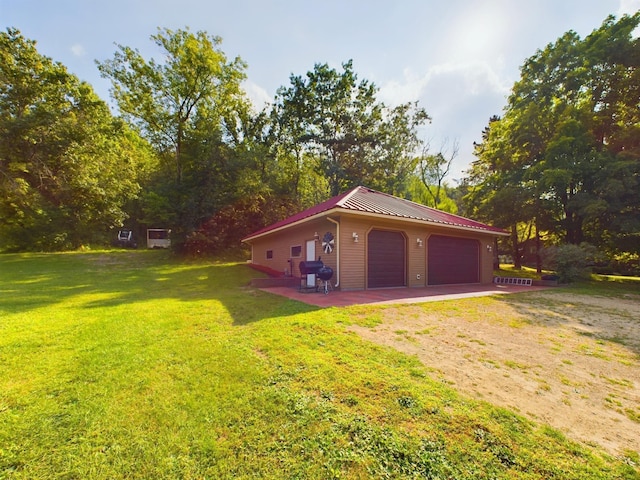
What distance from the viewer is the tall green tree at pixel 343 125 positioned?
66.9 ft

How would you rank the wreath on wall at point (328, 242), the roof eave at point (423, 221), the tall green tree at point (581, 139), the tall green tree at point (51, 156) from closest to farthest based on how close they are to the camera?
the roof eave at point (423, 221), the wreath on wall at point (328, 242), the tall green tree at point (581, 139), the tall green tree at point (51, 156)

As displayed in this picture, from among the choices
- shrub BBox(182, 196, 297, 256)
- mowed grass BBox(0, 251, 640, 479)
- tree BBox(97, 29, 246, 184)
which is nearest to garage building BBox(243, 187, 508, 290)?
mowed grass BBox(0, 251, 640, 479)

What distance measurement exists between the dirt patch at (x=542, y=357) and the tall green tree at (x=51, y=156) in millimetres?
18478

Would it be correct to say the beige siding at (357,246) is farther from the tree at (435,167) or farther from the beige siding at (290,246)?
the tree at (435,167)

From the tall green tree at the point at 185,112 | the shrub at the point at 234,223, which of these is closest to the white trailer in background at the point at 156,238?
the tall green tree at the point at 185,112

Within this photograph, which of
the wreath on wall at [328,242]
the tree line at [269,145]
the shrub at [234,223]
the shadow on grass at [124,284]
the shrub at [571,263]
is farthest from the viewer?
the shrub at [234,223]

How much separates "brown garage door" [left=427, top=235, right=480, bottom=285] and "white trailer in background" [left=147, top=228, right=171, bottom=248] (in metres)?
22.4

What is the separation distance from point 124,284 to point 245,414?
9.24 meters

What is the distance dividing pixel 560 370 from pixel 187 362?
3.96 m

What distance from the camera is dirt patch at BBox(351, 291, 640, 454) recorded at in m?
2.18

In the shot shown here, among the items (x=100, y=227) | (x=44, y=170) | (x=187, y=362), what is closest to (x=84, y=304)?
(x=187, y=362)

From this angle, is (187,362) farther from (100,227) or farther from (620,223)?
(100,227)

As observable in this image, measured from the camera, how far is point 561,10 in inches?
286

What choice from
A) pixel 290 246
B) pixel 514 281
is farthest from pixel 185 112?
pixel 514 281
